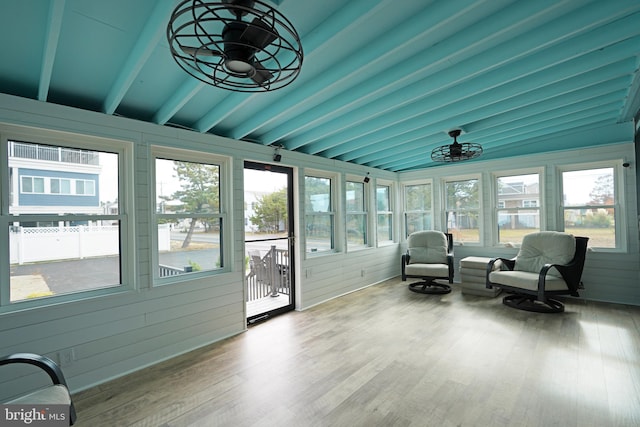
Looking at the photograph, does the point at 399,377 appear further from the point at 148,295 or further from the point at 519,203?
the point at 519,203

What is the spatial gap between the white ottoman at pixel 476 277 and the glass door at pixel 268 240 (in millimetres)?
2906

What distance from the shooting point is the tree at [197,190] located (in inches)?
127

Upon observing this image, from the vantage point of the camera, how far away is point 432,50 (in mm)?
2133

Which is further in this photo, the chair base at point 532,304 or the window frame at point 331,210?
the window frame at point 331,210

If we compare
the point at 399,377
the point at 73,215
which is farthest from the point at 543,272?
the point at 73,215

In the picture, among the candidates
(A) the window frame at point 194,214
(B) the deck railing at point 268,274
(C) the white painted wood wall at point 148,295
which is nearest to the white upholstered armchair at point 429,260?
(C) the white painted wood wall at point 148,295

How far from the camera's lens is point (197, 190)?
132 inches

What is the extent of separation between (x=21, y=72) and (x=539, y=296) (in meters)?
5.58

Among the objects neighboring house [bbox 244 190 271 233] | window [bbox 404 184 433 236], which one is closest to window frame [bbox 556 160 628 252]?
window [bbox 404 184 433 236]

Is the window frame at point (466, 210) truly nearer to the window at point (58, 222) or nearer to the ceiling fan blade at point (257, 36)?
the ceiling fan blade at point (257, 36)

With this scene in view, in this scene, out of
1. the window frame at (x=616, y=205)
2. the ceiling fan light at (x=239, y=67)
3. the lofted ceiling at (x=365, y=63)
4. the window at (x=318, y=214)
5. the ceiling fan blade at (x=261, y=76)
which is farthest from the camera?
the window at (x=318, y=214)

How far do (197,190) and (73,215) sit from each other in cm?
114

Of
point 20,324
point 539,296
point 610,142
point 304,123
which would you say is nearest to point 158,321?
point 20,324

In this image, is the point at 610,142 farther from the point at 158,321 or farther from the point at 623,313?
the point at 158,321
